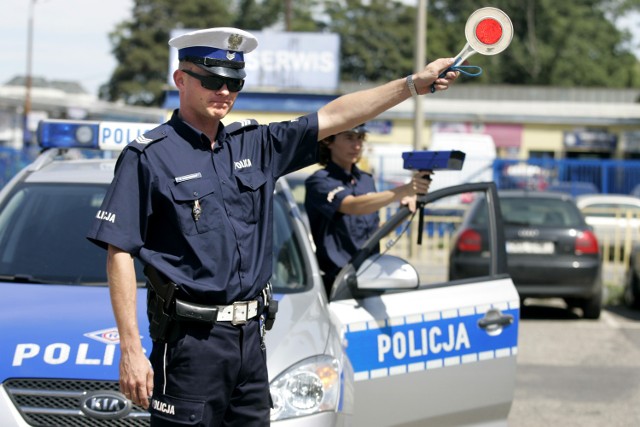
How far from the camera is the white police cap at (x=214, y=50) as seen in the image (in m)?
3.08

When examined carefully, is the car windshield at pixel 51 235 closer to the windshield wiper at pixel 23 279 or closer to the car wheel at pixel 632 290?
the windshield wiper at pixel 23 279

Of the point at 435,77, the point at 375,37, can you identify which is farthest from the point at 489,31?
the point at 375,37

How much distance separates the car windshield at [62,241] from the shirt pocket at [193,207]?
1559 mm

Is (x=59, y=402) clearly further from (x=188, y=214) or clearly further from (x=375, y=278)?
(x=375, y=278)

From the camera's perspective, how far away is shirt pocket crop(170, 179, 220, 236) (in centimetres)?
298

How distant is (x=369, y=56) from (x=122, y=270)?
62629 millimetres

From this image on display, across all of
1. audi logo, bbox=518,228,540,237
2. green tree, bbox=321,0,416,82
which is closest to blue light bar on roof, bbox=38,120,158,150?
audi logo, bbox=518,228,540,237

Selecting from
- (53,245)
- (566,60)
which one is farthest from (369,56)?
(53,245)

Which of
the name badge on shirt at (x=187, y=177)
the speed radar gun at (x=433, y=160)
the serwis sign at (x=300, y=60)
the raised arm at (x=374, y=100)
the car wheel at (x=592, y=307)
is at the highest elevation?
the serwis sign at (x=300, y=60)

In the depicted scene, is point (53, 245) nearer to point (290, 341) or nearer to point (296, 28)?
point (290, 341)

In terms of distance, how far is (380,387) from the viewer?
4.29m

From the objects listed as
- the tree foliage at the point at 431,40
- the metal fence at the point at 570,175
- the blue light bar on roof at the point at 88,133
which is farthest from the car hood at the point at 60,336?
the tree foliage at the point at 431,40

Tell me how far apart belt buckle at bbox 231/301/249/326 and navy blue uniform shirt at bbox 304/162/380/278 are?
1.95 m

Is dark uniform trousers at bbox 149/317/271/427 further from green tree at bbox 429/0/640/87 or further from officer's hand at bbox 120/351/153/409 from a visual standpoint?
green tree at bbox 429/0/640/87
